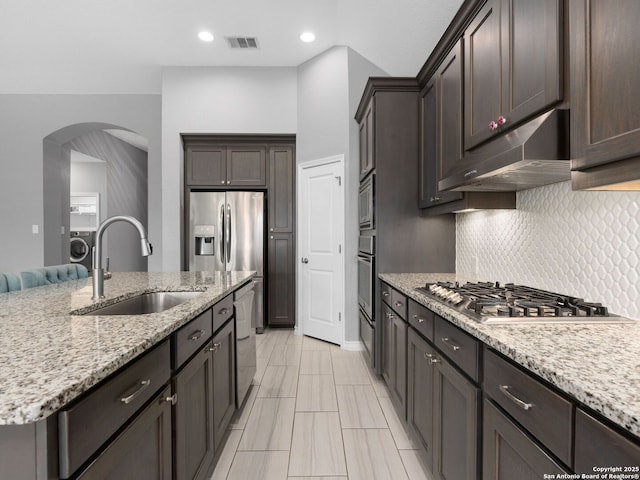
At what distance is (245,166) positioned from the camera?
4684 millimetres

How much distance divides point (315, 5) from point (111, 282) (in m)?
3.03

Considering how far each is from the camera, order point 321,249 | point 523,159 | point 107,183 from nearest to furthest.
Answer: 1. point 523,159
2. point 321,249
3. point 107,183

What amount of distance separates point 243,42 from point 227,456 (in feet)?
13.2

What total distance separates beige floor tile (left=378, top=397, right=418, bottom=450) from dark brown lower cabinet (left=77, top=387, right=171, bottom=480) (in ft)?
4.53

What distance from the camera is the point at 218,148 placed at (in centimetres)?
470

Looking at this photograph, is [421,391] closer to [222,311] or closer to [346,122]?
[222,311]

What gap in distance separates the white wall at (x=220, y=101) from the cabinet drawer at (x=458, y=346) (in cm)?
362

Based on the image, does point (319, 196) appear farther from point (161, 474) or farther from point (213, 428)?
point (161, 474)

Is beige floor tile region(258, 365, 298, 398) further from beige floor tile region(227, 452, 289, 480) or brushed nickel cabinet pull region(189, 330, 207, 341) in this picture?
brushed nickel cabinet pull region(189, 330, 207, 341)

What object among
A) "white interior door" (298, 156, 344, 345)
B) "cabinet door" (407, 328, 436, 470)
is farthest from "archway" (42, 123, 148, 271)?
"cabinet door" (407, 328, 436, 470)

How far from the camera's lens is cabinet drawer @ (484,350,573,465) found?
785mm

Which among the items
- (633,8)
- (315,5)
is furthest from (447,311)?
(315,5)

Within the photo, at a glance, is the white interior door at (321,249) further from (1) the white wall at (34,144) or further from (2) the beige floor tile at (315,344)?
(1) the white wall at (34,144)

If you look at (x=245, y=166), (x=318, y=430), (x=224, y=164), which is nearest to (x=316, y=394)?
(x=318, y=430)
